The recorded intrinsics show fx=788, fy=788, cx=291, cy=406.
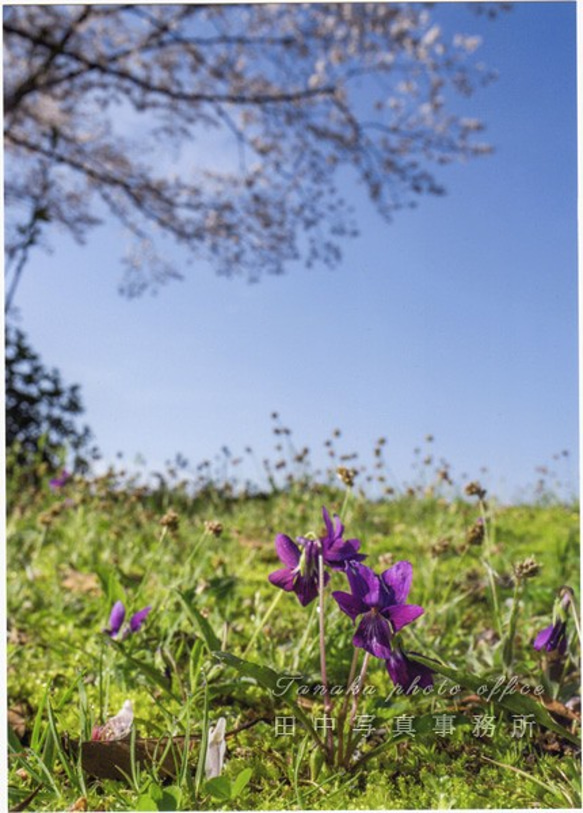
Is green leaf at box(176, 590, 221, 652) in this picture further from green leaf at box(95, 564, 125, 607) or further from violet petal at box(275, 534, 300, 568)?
green leaf at box(95, 564, 125, 607)

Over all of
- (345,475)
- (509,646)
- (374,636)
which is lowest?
(509,646)

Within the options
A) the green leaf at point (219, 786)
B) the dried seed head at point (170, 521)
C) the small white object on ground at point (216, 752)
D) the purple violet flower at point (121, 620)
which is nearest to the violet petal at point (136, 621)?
the purple violet flower at point (121, 620)

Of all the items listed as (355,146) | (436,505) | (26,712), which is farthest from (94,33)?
(26,712)

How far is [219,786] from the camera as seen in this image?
45.6 inches

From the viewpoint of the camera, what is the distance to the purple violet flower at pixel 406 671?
48.2 inches

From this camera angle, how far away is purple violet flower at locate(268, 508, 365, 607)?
130 cm

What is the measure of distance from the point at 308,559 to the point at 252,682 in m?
0.38

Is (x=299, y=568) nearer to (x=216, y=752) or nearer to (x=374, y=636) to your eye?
(x=374, y=636)

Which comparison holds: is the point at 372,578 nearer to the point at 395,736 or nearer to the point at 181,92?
the point at 395,736

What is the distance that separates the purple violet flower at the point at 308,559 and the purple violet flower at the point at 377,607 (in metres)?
0.08

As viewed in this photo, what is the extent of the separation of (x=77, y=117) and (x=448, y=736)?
30.0 ft

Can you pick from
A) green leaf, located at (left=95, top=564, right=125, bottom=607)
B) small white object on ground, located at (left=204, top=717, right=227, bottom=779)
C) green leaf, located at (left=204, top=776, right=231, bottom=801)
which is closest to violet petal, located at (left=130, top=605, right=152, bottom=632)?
green leaf, located at (left=95, top=564, right=125, bottom=607)

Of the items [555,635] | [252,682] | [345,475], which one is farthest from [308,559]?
[555,635]

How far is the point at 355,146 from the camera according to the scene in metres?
8.53
